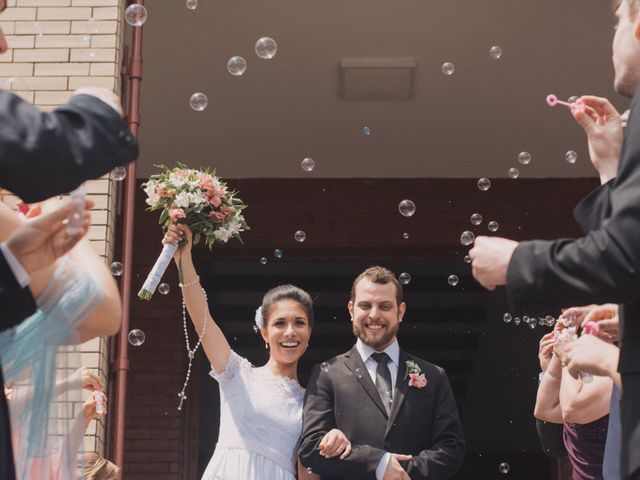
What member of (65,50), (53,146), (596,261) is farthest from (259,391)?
(53,146)

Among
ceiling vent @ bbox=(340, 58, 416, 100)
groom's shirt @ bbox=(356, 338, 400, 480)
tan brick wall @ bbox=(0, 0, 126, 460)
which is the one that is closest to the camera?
groom's shirt @ bbox=(356, 338, 400, 480)

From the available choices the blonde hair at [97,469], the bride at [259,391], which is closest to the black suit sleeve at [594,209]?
the bride at [259,391]

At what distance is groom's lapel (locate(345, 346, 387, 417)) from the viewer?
18.5 ft

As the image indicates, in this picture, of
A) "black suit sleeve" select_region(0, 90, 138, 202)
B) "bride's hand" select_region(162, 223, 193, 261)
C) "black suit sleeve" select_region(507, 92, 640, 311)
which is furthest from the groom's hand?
"black suit sleeve" select_region(0, 90, 138, 202)

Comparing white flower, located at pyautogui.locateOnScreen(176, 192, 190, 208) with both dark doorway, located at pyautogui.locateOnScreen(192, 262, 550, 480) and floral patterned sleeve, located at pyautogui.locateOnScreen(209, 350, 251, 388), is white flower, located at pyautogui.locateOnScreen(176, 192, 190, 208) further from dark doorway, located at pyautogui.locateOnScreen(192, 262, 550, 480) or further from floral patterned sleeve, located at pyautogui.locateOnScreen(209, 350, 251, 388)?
dark doorway, located at pyautogui.locateOnScreen(192, 262, 550, 480)

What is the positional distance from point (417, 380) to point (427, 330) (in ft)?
22.6

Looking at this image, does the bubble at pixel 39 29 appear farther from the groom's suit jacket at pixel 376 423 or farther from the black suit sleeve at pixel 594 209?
the black suit sleeve at pixel 594 209

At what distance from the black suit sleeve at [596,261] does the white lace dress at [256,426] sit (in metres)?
3.16

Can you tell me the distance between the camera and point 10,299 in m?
2.55

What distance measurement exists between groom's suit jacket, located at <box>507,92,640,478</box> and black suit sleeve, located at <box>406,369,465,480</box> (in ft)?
8.60

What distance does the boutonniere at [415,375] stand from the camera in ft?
18.7

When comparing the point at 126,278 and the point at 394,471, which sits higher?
the point at 126,278

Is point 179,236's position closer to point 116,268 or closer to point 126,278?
point 116,268

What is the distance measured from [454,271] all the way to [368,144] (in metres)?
1.73
